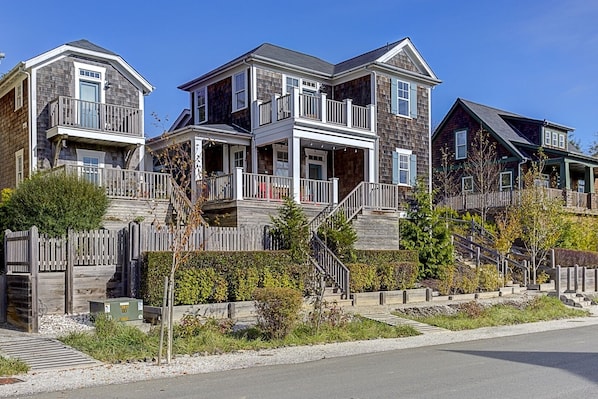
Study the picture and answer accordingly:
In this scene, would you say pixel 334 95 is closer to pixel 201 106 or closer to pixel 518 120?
pixel 201 106

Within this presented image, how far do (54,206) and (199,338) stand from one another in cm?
616

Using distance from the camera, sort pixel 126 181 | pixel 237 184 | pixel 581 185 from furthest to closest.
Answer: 1. pixel 581 185
2. pixel 237 184
3. pixel 126 181

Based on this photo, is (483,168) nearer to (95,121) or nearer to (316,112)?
(316,112)

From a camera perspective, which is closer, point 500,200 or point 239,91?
point 239,91

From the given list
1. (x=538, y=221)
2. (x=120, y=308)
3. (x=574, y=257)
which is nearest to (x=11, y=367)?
(x=120, y=308)

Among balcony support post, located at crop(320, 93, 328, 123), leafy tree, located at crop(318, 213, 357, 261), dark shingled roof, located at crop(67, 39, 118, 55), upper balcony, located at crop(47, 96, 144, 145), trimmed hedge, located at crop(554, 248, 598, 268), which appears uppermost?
dark shingled roof, located at crop(67, 39, 118, 55)

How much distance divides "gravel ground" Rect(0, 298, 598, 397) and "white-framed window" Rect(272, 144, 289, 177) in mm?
12748

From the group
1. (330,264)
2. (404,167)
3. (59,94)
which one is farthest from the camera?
(404,167)

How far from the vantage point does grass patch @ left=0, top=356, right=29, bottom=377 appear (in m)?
10.5

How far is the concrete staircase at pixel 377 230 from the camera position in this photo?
927 inches

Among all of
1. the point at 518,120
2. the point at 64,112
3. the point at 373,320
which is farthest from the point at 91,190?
the point at 518,120

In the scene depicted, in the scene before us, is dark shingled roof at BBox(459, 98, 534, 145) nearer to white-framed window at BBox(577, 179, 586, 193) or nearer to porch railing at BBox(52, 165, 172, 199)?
white-framed window at BBox(577, 179, 586, 193)

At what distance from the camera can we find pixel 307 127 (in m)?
24.9

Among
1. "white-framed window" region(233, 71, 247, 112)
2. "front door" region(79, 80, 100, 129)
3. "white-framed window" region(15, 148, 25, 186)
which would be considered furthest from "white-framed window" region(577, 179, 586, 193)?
"white-framed window" region(15, 148, 25, 186)
